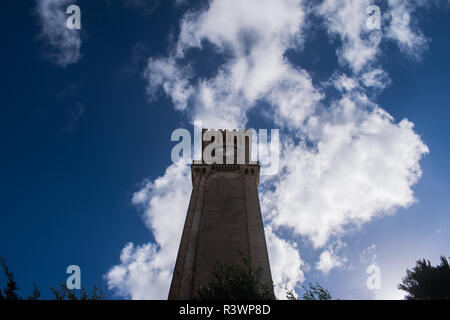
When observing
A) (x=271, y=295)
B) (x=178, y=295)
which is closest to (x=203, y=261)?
(x=178, y=295)

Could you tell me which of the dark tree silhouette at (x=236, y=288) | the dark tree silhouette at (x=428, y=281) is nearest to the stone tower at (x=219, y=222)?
the dark tree silhouette at (x=236, y=288)

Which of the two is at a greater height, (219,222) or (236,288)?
(219,222)

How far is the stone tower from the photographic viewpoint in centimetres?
2189

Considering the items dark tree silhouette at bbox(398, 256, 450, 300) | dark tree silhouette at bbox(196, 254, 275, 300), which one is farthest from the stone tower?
dark tree silhouette at bbox(398, 256, 450, 300)

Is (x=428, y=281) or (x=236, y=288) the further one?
(x=428, y=281)

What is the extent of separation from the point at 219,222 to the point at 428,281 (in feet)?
58.7

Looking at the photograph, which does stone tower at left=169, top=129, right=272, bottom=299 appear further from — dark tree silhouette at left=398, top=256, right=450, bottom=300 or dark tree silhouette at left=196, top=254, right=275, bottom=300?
dark tree silhouette at left=398, top=256, right=450, bottom=300

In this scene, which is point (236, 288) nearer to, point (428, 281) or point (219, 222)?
point (219, 222)

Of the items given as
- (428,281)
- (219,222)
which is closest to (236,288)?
(219,222)

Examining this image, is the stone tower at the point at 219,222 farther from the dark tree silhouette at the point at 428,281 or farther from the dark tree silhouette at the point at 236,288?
the dark tree silhouette at the point at 428,281

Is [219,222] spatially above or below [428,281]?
above

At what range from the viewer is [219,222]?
25766mm
